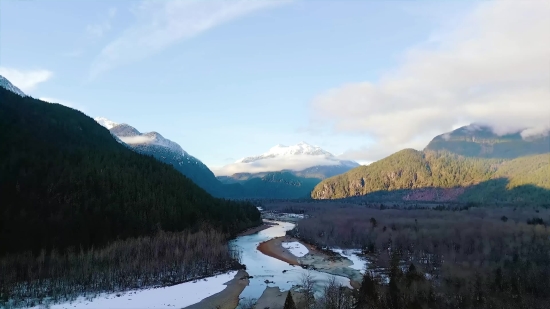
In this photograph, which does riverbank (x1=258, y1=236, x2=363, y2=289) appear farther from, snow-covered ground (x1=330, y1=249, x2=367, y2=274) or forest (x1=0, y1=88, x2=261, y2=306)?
forest (x1=0, y1=88, x2=261, y2=306)

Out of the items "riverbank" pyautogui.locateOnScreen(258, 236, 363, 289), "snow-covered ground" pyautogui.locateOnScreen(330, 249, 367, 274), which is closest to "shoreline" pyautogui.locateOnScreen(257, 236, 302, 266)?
"riverbank" pyautogui.locateOnScreen(258, 236, 363, 289)

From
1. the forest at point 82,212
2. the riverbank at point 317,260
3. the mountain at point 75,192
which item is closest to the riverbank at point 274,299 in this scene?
the riverbank at point 317,260

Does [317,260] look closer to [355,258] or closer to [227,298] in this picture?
[355,258]

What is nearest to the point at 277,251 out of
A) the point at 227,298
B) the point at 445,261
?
the point at 445,261

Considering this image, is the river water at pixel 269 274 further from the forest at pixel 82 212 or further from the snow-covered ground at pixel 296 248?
the snow-covered ground at pixel 296 248

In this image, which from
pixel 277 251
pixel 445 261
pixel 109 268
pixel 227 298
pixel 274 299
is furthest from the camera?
pixel 277 251

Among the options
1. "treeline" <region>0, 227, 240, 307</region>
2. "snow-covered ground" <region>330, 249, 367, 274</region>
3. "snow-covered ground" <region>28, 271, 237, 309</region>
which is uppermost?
"treeline" <region>0, 227, 240, 307</region>
